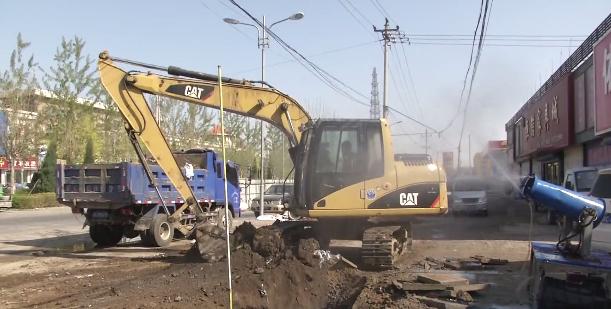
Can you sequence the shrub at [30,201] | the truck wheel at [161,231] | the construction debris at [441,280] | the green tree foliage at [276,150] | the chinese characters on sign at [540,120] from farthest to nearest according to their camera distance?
the green tree foliage at [276,150], the shrub at [30,201], the chinese characters on sign at [540,120], the truck wheel at [161,231], the construction debris at [441,280]

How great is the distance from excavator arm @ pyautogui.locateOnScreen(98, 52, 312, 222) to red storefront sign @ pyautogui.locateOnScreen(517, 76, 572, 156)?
15.8 meters

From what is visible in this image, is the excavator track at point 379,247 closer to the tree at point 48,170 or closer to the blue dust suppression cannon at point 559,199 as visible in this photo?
the blue dust suppression cannon at point 559,199

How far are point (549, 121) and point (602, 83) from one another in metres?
10.6

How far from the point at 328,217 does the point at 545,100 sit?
22.1 metres

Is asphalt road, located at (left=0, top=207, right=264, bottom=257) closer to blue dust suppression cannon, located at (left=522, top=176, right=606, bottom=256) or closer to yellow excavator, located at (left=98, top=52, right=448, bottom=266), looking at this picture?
yellow excavator, located at (left=98, top=52, right=448, bottom=266)

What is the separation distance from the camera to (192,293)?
8430mm

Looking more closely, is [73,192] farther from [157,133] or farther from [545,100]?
[545,100]

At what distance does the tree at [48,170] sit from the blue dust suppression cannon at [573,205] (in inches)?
1486

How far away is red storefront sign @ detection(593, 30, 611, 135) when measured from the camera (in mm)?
17247

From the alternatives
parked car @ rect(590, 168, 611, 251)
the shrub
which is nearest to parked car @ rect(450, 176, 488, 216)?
parked car @ rect(590, 168, 611, 251)

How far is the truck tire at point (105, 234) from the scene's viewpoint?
51.3 feet

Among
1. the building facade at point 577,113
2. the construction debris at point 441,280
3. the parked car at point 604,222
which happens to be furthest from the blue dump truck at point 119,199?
the building facade at point 577,113

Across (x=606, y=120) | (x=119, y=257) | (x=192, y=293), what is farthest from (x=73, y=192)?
(x=606, y=120)

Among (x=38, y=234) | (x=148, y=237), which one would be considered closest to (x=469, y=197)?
(x=148, y=237)
